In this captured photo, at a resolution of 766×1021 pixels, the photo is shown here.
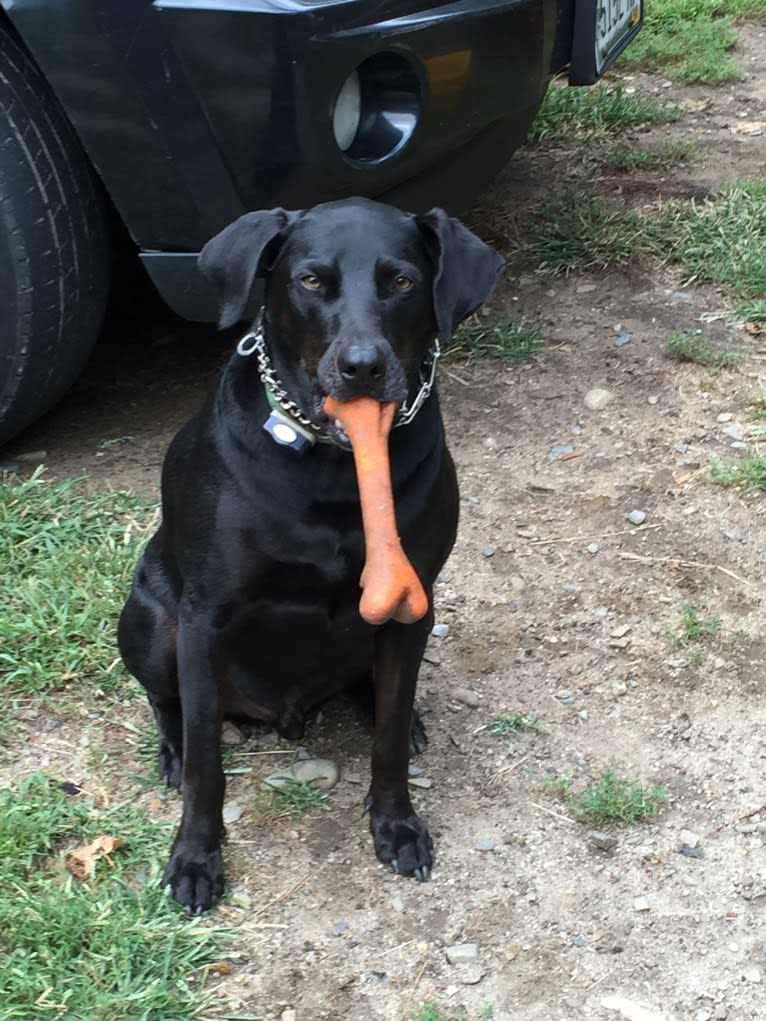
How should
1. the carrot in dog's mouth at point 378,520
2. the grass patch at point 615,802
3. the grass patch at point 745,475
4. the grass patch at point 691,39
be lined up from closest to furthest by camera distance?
the carrot in dog's mouth at point 378,520, the grass patch at point 615,802, the grass patch at point 745,475, the grass patch at point 691,39

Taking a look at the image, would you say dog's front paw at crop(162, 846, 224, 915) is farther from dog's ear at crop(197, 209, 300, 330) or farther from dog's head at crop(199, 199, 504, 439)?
dog's ear at crop(197, 209, 300, 330)

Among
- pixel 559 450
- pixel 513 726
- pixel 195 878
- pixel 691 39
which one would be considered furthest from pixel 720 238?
pixel 195 878

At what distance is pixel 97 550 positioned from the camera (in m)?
3.34

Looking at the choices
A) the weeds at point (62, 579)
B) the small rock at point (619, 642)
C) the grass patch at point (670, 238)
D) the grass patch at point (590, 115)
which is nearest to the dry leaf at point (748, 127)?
the grass patch at point (590, 115)

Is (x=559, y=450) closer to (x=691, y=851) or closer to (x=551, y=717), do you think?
(x=551, y=717)

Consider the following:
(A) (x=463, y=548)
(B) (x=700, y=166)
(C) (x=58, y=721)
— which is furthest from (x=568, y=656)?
(B) (x=700, y=166)

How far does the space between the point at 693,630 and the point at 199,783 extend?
130 cm

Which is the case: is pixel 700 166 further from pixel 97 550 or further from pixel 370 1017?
pixel 370 1017

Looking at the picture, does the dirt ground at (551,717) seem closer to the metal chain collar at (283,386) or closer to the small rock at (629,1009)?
the small rock at (629,1009)

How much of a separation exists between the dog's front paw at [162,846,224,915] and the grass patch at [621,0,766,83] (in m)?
4.82

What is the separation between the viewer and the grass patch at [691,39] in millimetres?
6152

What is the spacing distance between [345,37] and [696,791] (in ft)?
5.84

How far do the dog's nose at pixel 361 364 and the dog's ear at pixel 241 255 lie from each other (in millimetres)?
272

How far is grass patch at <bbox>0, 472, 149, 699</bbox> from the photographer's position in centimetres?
299
